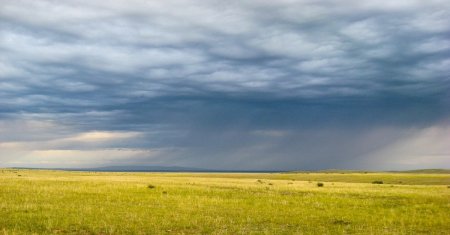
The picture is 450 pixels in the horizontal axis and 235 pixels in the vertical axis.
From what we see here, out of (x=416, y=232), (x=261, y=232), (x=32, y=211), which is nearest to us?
(x=261, y=232)

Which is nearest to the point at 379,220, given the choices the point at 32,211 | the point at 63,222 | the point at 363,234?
the point at 363,234

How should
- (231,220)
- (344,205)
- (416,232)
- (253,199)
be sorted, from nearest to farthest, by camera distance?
(416,232) < (231,220) < (344,205) < (253,199)

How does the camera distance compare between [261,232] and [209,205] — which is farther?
[209,205]

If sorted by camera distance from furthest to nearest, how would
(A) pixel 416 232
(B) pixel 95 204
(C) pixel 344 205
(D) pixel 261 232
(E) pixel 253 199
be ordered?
1. (E) pixel 253 199
2. (C) pixel 344 205
3. (B) pixel 95 204
4. (A) pixel 416 232
5. (D) pixel 261 232

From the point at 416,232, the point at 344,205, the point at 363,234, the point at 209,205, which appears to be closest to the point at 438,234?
the point at 416,232

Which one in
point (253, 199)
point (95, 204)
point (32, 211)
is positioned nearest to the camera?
point (32, 211)

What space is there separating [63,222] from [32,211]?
5.28 meters

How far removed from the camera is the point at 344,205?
36906mm

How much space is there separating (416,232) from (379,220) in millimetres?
4244

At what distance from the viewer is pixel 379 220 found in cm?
2808

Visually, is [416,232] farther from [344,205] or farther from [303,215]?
[344,205]

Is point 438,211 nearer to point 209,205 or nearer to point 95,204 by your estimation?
point 209,205

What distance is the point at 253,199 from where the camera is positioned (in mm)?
40219

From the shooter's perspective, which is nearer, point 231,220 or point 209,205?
point 231,220
